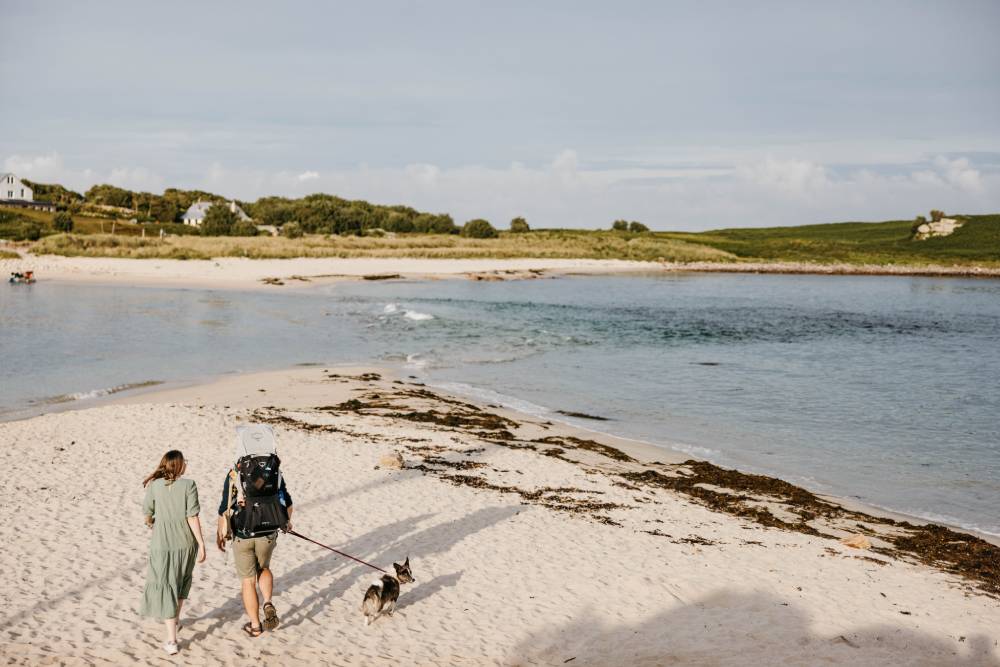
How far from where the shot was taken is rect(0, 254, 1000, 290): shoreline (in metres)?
60.3

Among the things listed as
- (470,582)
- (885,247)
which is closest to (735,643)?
(470,582)

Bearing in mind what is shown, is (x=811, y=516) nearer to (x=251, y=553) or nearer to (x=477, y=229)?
(x=251, y=553)

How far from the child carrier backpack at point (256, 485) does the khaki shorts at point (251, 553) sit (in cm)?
17

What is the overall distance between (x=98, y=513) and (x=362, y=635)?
5081 mm

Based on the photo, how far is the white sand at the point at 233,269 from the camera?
60.3 meters

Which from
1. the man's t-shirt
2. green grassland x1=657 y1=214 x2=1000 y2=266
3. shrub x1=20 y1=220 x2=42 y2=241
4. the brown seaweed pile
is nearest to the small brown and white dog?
the man's t-shirt

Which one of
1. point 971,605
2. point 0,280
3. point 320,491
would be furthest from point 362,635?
point 0,280

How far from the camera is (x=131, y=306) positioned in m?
42.1

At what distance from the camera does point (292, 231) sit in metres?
110

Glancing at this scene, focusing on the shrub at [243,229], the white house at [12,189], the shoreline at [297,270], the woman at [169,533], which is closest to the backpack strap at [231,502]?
the woman at [169,533]

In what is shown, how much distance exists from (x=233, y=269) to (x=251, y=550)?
215 ft

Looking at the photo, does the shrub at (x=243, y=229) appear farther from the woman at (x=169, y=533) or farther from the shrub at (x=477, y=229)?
the woman at (x=169, y=533)

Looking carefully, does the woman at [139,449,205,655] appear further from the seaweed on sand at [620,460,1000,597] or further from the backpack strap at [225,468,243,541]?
the seaweed on sand at [620,460,1000,597]

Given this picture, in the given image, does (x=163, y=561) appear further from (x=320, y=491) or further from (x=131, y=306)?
(x=131, y=306)
